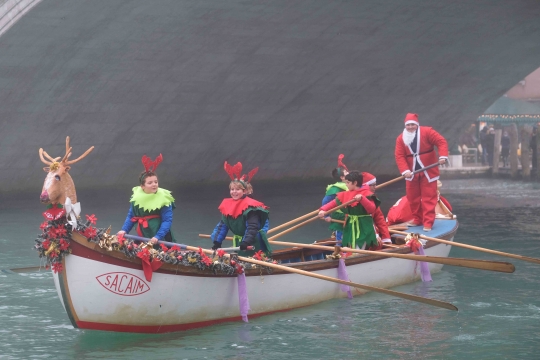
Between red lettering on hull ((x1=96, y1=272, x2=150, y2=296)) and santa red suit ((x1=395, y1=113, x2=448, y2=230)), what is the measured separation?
216 inches

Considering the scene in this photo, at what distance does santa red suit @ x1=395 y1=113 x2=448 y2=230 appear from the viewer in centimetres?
1328

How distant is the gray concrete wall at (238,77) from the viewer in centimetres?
1952

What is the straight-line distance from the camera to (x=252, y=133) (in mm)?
26812

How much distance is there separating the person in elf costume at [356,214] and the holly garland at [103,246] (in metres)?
2.51

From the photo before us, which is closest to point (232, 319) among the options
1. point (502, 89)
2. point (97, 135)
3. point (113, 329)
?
point (113, 329)

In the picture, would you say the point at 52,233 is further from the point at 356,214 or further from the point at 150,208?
the point at 356,214

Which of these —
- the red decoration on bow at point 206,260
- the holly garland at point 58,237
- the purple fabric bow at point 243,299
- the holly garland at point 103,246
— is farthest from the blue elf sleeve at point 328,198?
the holly garland at point 58,237

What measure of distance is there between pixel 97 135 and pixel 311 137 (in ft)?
24.7

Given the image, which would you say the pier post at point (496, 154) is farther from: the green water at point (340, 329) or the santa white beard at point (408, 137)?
the santa white beard at point (408, 137)

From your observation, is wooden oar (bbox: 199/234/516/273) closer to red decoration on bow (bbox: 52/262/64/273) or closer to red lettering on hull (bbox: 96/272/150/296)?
red lettering on hull (bbox: 96/272/150/296)

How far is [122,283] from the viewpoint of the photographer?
872 cm

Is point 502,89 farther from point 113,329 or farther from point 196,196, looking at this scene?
point 113,329

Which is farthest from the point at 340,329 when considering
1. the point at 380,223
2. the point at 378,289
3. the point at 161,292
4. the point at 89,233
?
the point at 89,233

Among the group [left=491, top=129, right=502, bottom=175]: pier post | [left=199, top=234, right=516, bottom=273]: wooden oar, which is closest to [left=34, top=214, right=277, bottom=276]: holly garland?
[left=199, top=234, right=516, bottom=273]: wooden oar
